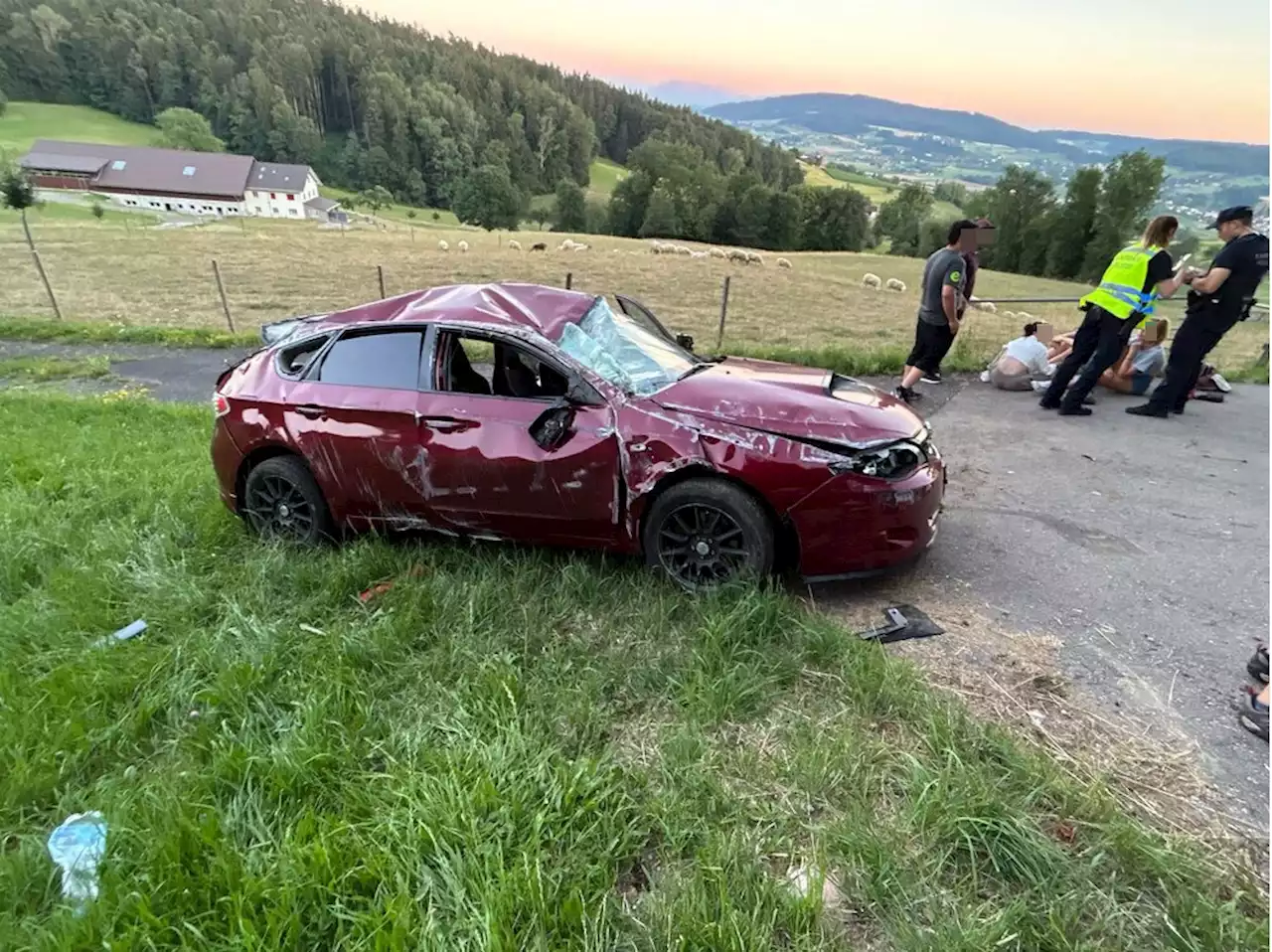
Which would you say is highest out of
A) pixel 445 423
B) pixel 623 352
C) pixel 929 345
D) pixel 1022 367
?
pixel 623 352

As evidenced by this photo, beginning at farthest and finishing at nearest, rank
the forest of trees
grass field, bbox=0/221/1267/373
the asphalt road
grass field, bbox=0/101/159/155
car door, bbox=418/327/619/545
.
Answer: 1. grass field, bbox=0/101/159/155
2. the forest of trees
3. grass field, bbox=0/221/1267/373
4. car door, bbox=418/327/619/545
5. the asphalt road

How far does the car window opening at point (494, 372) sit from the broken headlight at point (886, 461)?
1.54 meters

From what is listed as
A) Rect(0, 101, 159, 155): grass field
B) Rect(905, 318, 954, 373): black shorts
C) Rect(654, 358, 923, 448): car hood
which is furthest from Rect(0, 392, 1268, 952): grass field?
Rect(0, 101, 159, 155): grass field

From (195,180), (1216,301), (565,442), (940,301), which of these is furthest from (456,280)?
(195,180)

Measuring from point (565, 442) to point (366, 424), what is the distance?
1.23m

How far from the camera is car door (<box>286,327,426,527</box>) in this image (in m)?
3.91

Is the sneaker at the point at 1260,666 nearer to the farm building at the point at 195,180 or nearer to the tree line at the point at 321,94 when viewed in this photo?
the farm building at the point at 195,180

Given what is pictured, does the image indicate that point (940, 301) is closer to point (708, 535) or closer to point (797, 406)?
point (797, 406)

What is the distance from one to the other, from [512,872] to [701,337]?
11.5 metres

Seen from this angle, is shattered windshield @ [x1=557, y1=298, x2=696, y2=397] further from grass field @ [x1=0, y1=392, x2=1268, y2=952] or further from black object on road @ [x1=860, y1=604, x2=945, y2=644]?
black object on road @ [x1=860, y1=604, x2=945, y2=644]

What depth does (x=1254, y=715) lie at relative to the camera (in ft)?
9.15

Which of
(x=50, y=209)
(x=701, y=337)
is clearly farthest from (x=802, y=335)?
(x=50, y=209)

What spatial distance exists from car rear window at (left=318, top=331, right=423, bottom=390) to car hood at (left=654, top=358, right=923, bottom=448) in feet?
4.76

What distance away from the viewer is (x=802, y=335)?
534 inches
